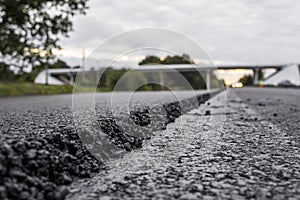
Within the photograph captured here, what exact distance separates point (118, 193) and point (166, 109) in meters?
3.50

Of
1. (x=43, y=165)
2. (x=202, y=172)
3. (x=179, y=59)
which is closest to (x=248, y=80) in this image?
(x=179, y=59)

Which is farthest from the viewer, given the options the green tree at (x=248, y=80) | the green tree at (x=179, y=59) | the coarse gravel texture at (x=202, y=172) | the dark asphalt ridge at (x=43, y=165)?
the green tree at (x=248, y=80)

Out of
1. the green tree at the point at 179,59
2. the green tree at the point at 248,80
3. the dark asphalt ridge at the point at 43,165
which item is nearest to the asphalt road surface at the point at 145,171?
the dark asphalt ridge at the point at 43,165

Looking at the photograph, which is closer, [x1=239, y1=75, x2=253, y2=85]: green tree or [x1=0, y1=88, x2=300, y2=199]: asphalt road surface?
[x1=0, y1=88, x2=300, y2=199]: asphalt road surface

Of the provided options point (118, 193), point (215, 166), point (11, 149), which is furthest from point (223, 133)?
point (11, 149)

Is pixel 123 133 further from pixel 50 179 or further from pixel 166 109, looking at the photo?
pixel 166 109

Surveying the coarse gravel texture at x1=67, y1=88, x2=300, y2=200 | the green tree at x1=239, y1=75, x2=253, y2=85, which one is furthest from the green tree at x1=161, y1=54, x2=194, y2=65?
the green tree at x1=239, y1=75, x2=253, y2=85

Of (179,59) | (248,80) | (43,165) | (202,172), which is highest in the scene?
(248,80)

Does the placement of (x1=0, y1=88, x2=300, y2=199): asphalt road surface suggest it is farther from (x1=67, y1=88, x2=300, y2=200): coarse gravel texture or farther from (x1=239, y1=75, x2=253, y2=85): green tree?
(x1=239, y1=75, x2=253, y2=85): green tree

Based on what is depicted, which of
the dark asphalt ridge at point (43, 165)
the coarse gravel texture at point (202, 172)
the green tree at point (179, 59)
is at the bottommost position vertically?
the coarse gravel texture at point (202, 172)

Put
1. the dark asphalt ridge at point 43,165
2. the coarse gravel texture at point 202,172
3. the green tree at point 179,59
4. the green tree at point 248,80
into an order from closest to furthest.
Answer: the dark asphalt ridge at point 43,165 → the coarse gravel texture at point 202,172 → the green tree at point 179,59 → the green tree at point 248,80

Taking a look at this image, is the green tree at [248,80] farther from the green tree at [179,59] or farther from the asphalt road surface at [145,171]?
the asphalt road surface at [145,171]

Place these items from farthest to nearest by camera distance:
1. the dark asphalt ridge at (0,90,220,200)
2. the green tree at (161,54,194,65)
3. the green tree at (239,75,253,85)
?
the green tree at (239,75,253,85), the green tree at (161,54,194,65), the dark asphalt ridge at (0,90,220,200)

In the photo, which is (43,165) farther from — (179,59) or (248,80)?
(248,80)
